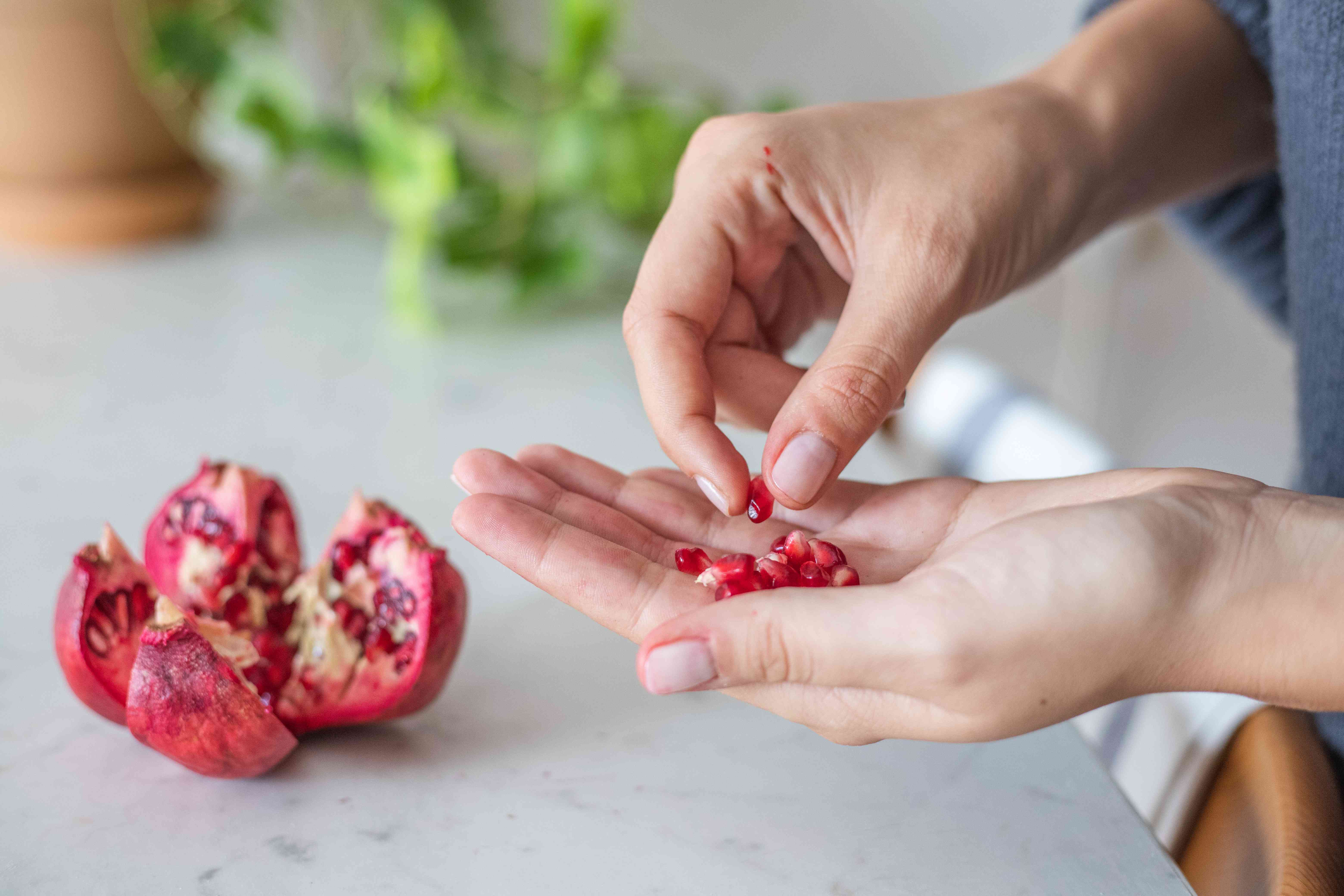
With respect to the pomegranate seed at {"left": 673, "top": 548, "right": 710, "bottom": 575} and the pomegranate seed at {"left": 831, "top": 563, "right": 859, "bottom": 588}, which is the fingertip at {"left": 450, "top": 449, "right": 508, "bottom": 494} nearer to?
the pomegranate seed at {"left": 673, "top": 548, "right": 710, "bottom": 575}

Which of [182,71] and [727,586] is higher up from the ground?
[182,71]

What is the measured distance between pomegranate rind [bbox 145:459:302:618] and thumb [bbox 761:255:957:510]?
376 millimetres

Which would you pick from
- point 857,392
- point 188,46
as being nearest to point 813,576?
point 857,392

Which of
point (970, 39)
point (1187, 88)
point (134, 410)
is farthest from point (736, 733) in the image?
point (970, 39)

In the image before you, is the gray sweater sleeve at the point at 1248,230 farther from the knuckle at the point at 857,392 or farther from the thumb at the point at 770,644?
the thumb at the point at 770,644

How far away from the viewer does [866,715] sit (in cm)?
61

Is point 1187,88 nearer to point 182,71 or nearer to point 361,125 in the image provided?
point 361,125

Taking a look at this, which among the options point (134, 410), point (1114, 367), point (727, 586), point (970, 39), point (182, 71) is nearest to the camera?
point (727, 586)

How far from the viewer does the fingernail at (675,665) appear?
22.0 inches

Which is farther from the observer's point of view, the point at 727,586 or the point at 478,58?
the point at 478,58

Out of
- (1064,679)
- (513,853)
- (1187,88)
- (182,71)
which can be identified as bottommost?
(513,853)

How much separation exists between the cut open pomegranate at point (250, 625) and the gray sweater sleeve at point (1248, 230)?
3.31 ft

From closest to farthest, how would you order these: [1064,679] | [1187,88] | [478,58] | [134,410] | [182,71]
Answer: [1064,679] → [1187,88] → [134,410] → [182,71] → [478,58]

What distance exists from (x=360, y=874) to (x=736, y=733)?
0.28 m
